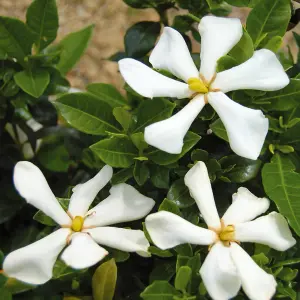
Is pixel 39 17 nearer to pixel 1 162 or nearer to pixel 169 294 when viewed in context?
pixel 1 162

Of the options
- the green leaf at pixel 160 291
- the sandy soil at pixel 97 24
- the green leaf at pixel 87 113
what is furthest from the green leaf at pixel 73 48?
the sandy soil at pixel 97 24

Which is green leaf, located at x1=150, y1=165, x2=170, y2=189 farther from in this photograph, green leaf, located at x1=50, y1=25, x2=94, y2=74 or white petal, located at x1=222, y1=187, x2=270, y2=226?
green leaf, located at x1=50, y1=25, x2=94, y2=74

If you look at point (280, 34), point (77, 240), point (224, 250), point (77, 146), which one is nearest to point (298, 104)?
point (280, 34)

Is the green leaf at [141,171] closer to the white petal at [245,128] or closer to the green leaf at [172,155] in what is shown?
the green leaf at [172,155]

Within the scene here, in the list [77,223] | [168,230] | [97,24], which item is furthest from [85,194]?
[97,24]

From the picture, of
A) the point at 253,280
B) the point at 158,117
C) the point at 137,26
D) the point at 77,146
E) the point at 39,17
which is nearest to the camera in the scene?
the point at 253,280

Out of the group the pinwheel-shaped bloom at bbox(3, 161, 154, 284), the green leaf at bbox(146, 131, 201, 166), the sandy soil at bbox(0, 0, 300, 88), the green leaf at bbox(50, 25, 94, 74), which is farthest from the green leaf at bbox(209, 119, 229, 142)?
the sandy soil at bbox(0, 0, 300, 88)
